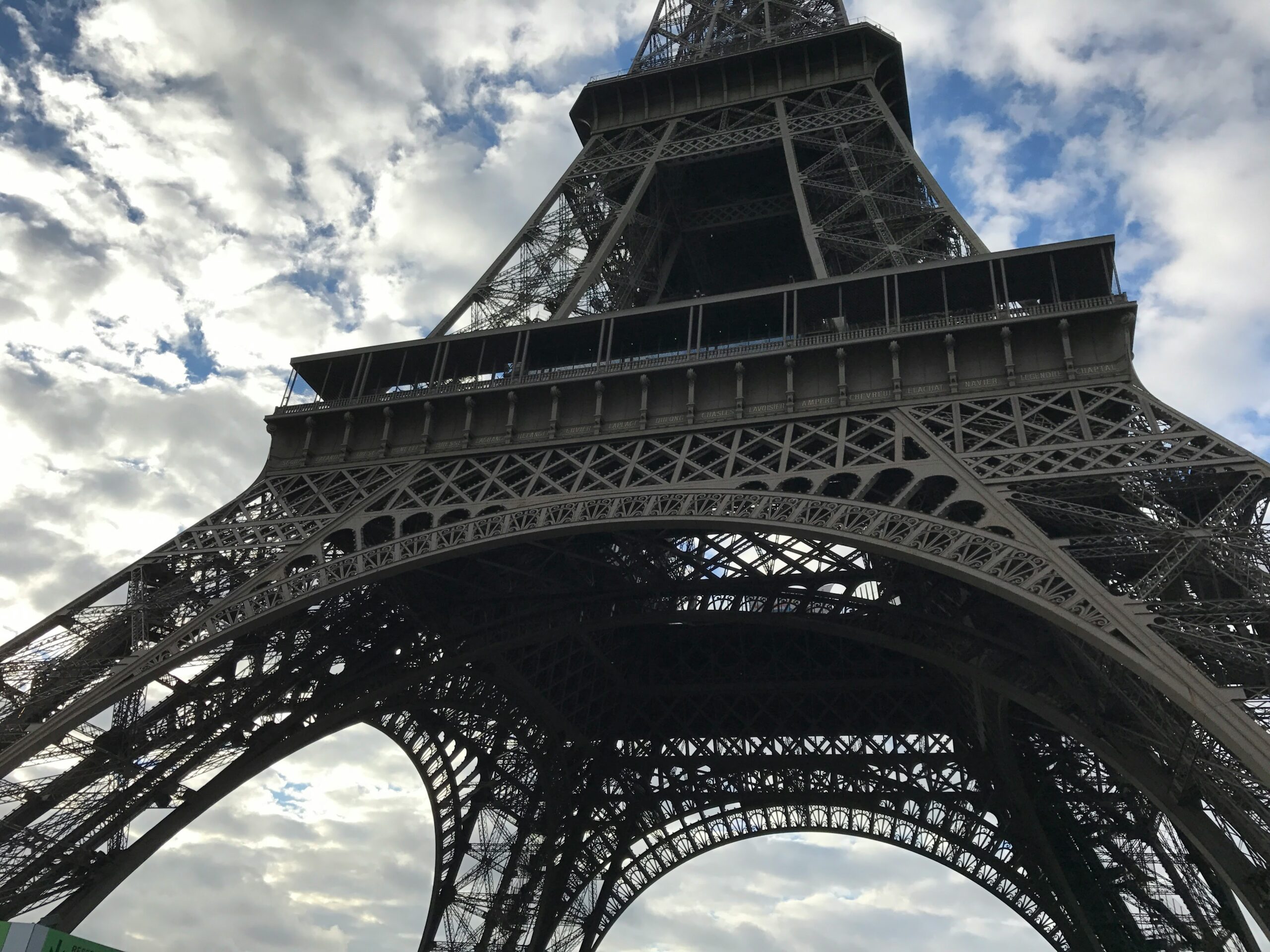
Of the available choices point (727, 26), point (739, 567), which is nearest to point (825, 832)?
point (739, 567)

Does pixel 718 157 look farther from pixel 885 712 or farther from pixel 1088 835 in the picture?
pixel 1088 835

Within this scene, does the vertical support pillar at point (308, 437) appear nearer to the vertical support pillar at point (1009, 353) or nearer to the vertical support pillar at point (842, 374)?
the vertical support pillar at point (842, 374)

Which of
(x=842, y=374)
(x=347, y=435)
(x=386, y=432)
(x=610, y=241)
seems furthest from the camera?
(x=610, y=241)

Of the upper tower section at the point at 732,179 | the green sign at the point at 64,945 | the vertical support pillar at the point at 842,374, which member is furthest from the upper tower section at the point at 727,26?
the green sign at the point at 64,945

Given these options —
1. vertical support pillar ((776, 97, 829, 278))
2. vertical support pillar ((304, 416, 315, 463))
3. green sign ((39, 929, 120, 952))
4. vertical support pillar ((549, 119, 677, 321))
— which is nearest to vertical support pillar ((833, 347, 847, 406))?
vertical support pillar ((776, 97, 829, 278))

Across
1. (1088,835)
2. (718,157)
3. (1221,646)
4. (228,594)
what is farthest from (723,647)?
(1221,646)

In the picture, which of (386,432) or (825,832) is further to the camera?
(825,832)

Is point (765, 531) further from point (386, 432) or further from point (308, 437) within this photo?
point (308, 437)
